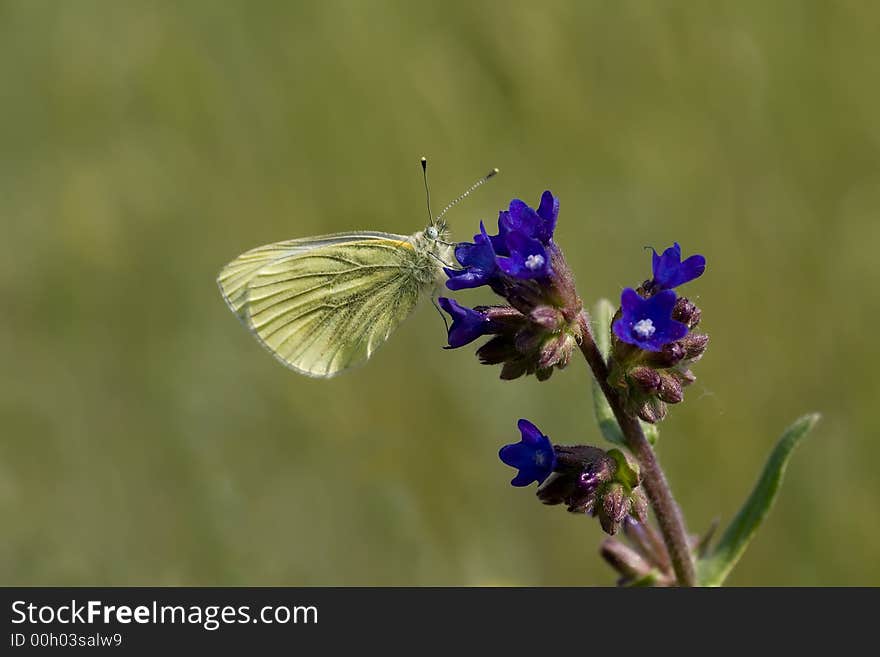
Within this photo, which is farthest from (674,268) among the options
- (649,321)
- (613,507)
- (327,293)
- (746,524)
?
(327,293)

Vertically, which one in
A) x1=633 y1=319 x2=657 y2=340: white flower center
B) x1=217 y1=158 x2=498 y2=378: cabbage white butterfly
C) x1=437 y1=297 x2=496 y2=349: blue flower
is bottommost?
x1=633 y1=319 x2=657 y2=340: white flower center

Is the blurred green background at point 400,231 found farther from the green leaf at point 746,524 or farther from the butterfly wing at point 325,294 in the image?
the green leaf at point 746,524

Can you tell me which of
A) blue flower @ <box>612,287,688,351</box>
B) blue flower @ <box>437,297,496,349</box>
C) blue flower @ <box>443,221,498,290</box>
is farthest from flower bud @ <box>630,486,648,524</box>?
blue flower @ <box>443,221,498,290</box>

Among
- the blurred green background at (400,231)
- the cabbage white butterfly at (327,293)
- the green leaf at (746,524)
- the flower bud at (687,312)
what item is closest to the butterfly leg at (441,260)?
the cabbage white butterfly at (327,293)

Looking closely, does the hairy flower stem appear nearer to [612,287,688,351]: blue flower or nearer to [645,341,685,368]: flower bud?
[645,341,685,368]: flower bud

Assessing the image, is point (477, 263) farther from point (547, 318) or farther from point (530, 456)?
point (530, 456)
